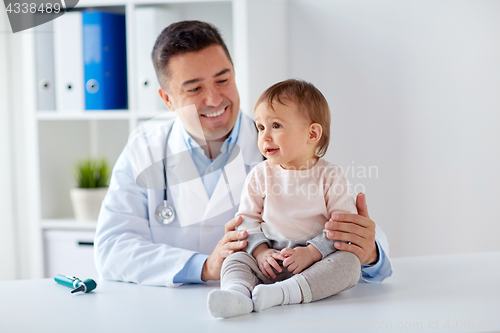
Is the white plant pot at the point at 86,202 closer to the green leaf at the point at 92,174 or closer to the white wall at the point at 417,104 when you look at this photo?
the green leaf at the point at 92,174

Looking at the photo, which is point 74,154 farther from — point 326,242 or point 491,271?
point 491,271

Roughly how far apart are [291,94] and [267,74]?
3.12 feet

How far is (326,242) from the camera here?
858 millimetres

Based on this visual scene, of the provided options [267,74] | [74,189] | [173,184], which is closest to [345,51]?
[267,74]

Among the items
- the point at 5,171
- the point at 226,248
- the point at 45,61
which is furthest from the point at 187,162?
the point at 5,171

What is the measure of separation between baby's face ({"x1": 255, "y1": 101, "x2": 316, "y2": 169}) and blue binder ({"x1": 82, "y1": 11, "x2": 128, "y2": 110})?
1233 mm

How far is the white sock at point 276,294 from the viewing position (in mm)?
748

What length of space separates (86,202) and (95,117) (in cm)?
38

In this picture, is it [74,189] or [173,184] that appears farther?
[74,189]

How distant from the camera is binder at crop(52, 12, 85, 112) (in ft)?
6.23

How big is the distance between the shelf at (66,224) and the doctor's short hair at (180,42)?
0.95 meters

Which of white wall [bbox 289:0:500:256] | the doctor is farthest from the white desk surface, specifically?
white wall [bbox 289:0:500:256]

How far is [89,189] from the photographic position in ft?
6.79

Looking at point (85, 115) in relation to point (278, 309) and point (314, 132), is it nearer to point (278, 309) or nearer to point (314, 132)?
point (314, 132)
